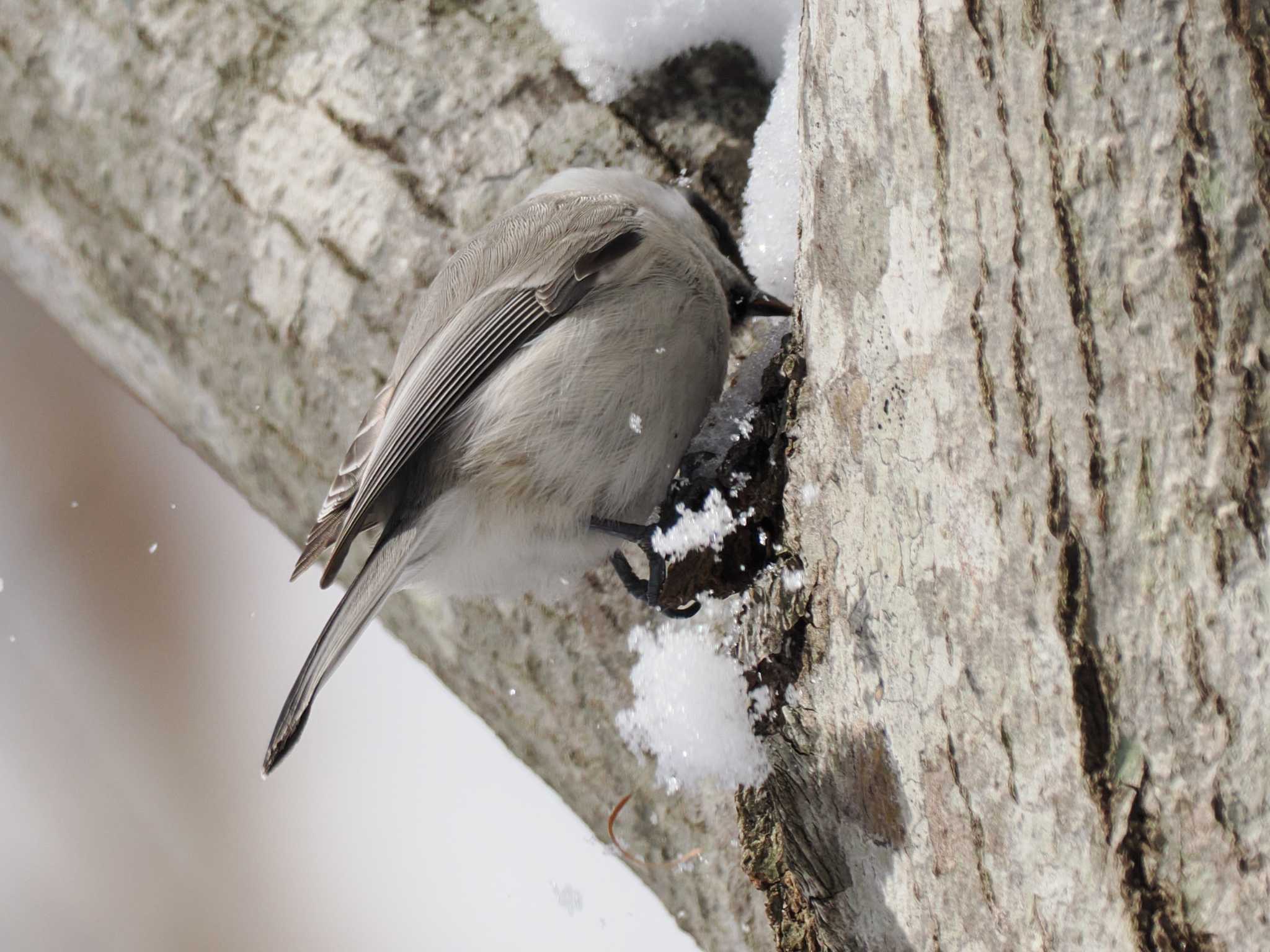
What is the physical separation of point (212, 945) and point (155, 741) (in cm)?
76

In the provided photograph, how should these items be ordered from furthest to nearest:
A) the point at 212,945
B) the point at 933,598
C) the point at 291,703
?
the point at 212,945
the point at 291,703
the point at 933,598

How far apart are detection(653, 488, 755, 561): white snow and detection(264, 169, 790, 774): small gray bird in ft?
0.13

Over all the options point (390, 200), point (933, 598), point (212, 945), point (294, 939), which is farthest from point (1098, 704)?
point (212, 945)

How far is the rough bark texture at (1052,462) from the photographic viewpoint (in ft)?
2.67

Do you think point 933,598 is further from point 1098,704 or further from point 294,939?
point 294,939

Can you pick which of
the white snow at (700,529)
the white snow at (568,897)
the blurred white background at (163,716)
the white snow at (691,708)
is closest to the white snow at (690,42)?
the white snow at (700,529)

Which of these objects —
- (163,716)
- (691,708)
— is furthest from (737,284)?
(163,716)

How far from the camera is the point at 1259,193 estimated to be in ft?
2.61

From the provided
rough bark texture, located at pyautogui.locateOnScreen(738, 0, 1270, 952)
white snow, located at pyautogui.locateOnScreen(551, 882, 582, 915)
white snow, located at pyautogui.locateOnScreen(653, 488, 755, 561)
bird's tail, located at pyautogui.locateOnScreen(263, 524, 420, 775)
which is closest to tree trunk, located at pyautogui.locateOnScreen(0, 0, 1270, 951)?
rough bark texture, located at pyautogui.locateOnScreen(738, 0, 1270, 952)

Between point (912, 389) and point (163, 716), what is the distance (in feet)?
12.0

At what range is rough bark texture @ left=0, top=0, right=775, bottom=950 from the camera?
73.1 inches

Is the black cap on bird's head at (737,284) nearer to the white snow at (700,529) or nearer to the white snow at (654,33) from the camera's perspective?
the white snow at (654,33)

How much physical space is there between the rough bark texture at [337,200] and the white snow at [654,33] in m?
0.03

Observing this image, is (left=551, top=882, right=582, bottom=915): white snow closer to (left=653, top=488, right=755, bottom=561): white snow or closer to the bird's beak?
(left=653, top=488, right=755, bottom=561): white snow
